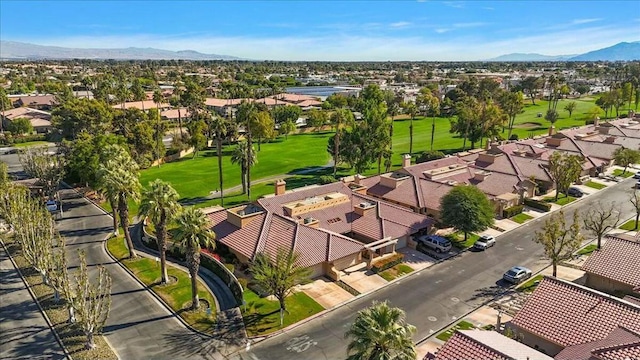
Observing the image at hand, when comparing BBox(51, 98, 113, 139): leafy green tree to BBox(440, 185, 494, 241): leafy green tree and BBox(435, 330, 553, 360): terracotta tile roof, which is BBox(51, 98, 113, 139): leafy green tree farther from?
BBox(435, 330, 553, 360): terracotta tile roof

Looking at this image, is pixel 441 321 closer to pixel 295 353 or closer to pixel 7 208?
pixel 295 353

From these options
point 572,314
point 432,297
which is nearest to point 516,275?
point 432,297

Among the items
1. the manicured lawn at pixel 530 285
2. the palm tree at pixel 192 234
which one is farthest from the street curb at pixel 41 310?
the manicured lawn at pixel 530 285

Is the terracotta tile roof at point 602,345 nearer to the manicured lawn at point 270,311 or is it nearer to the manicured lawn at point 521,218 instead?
the manicured lawn at point 270,311

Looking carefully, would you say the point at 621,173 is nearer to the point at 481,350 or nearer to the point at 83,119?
the point at 481,350

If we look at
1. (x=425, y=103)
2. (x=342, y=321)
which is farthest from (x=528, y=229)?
(x=425, y=103)

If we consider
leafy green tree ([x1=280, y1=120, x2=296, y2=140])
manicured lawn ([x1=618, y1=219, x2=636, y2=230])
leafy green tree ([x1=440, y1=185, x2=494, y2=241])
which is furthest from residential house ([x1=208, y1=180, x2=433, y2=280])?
leafy green tree ([x1=280, y1=120, x2=296, y2=140])

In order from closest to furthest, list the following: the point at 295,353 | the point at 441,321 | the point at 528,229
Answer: the point at 295,353 < the point at 441,321 < the point at 528,229
